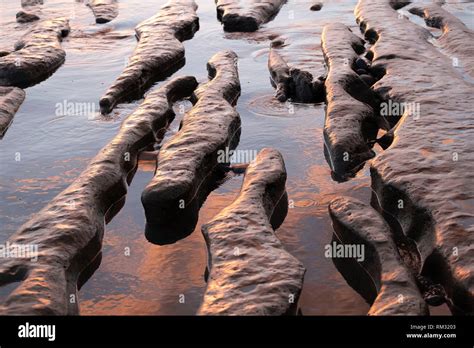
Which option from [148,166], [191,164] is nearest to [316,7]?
[148,166]

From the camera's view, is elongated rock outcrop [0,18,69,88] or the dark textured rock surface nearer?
the dark textured rock surface

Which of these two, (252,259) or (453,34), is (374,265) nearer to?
(252,259)

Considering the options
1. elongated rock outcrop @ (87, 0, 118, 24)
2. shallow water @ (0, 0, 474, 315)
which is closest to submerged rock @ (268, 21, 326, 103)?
shallow water @ (0, 0, 474, 315)

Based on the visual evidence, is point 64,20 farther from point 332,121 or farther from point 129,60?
point 332,121

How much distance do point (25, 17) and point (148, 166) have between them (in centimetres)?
763

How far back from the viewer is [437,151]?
266 inches

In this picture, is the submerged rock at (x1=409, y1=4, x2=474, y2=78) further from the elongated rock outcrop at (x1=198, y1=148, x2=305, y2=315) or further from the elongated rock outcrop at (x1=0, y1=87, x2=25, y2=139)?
the elongated rock outcrop at (x1=0, y1=87, x2=25, y2=139)

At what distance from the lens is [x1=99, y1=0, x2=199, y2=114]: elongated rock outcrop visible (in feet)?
32.1

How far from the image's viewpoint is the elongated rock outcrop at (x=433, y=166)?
17.6 feet

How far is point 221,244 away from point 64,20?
30.2 feet

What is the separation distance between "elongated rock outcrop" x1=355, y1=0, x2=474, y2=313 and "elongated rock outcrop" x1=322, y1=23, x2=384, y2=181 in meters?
0.30

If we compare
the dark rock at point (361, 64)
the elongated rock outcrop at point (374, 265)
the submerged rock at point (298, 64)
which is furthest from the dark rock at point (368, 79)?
the elongated rock outcrop at point (374, 265)

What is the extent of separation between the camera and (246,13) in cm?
1328

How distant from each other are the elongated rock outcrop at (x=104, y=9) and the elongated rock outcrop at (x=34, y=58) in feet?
3.76
